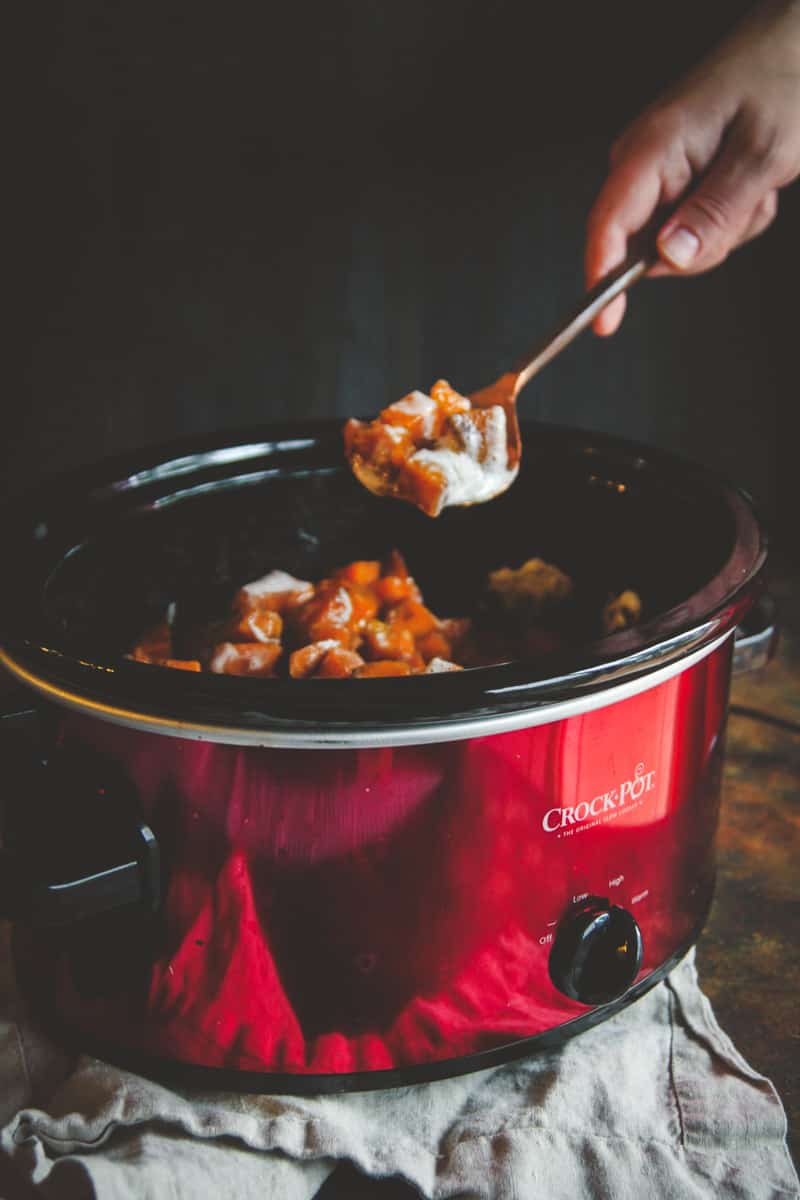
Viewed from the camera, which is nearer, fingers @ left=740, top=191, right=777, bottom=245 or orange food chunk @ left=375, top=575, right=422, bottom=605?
orange food chunk @ left=375, top=575, right=422, bottom=605

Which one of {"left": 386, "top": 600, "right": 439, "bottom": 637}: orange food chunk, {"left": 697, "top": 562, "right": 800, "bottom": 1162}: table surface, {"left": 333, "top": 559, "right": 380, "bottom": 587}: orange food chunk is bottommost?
{"left": 697, "top": 562, "right": 800, "bottom": 1162}: table surface

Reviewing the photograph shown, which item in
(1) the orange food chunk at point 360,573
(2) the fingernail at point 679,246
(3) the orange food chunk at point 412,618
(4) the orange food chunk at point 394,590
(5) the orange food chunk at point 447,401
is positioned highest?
(2) the fingernail at point 679,246

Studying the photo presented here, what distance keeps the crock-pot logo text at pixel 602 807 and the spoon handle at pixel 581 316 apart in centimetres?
49

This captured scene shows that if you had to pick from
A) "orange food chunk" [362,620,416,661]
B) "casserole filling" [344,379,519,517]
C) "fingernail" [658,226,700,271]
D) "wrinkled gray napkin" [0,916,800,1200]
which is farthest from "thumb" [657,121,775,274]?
"wrinkled gray napkin" [0,916,800,1200]

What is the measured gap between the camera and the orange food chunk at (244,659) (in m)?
1.13

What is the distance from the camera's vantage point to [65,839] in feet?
2.72

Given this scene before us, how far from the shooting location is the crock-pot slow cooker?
778 millimetres

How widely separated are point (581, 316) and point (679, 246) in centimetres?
15

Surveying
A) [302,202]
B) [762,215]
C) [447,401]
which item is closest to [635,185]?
[762,215]

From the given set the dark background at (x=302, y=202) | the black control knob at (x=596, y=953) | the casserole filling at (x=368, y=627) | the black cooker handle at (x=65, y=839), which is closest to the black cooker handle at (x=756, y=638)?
Result: the casserole filling at (x=368, y=627)

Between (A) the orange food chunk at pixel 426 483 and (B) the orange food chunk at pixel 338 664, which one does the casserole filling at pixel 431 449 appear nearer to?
(A) the orange food chunk at pixel 426 483

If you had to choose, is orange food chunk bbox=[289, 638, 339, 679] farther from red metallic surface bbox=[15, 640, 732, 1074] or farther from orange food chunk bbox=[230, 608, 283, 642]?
red metallic surface bbox=[15, 640, 732, 1074]

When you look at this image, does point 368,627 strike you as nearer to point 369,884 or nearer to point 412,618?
point 412,618

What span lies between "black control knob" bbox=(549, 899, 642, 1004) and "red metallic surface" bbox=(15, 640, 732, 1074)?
0.05 feet
